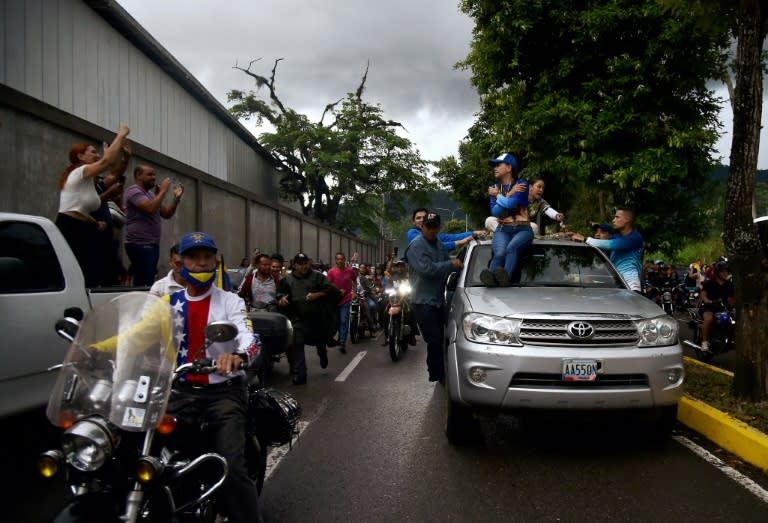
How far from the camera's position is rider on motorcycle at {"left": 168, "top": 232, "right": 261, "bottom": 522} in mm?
2820

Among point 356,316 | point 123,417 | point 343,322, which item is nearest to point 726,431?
point 123,417

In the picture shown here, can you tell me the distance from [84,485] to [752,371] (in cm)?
581

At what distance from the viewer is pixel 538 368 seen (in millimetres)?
4512

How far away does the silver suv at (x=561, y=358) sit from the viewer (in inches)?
178

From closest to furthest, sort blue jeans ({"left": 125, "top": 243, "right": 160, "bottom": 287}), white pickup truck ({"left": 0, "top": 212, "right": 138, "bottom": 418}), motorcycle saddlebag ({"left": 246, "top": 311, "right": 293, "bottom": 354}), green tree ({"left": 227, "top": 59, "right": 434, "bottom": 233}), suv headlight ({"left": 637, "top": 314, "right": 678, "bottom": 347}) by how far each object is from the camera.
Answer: motorcycle saddlebag ({"left": 246, "top": 311, "right": 293, "bottom": 354}), white pickup truck ({"left": 0, "top": 212, "right": 138, "bottom": 418}), suv headlight ({"left": 637, "top": 314, "right": 678, "bottom": 347}), blue jeans ({"left": 125, "top": 243, "right": 160, "bottom": 287}), green tree ({"left": 227, "top": 59, "right": 434, "bottom": 233})

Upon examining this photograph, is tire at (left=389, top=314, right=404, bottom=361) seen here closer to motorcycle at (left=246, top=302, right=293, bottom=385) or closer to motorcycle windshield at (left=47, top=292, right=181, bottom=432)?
motorcycle at (left=246, top=302, right=293, bottom=385)

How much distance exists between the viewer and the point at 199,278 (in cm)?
315

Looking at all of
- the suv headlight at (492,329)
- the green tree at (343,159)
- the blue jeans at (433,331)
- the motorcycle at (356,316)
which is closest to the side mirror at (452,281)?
the blue jeans at (433,331)

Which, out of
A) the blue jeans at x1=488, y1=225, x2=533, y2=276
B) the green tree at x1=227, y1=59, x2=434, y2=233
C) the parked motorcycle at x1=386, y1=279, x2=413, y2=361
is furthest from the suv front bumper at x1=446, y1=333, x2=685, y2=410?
the green tree at x1=227, y1=59, x2=434, y2=233

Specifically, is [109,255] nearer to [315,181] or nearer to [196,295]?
[196,295]

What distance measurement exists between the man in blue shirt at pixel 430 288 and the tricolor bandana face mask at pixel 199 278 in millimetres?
3519

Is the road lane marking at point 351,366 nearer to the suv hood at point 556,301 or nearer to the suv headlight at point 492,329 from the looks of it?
the suv hood at point 556,301

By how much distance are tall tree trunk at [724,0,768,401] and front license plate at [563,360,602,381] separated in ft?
7.74

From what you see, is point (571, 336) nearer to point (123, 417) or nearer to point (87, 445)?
point (123, 417)
